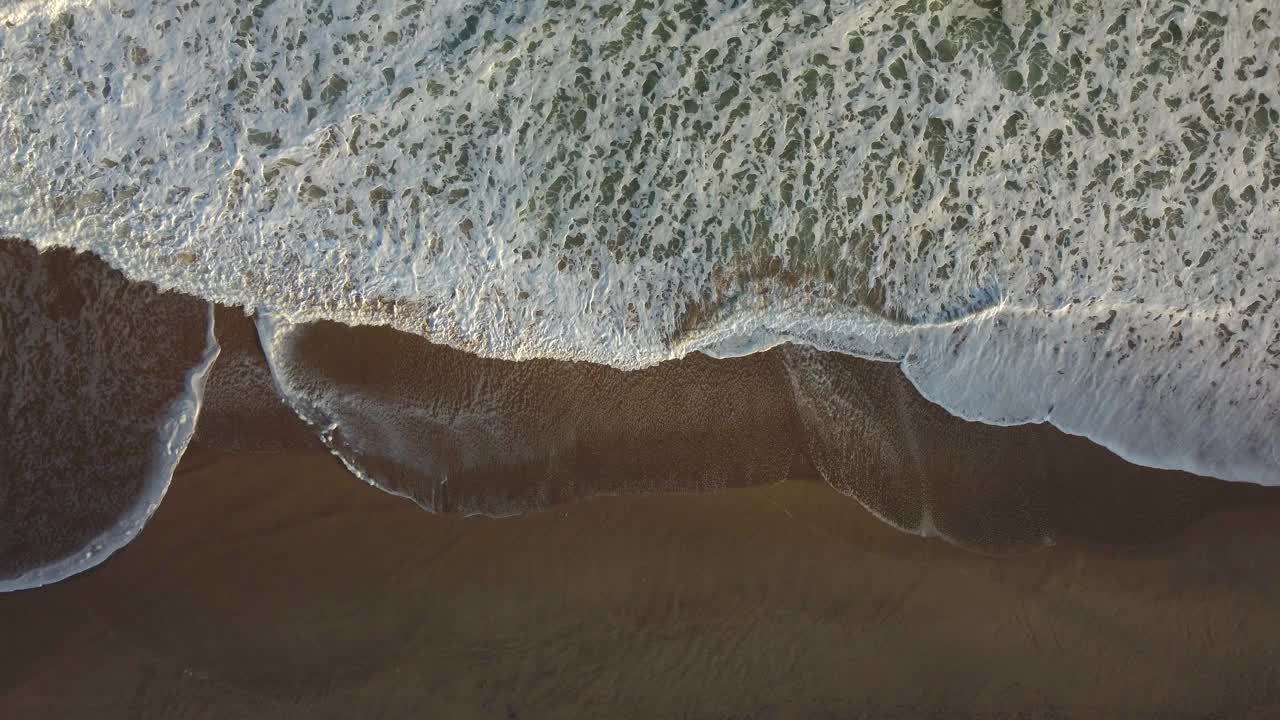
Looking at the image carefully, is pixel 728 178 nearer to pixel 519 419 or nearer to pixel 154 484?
pixel 519 419

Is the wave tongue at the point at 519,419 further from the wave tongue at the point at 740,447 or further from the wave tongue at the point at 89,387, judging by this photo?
the wave tongue at the point at 89,387

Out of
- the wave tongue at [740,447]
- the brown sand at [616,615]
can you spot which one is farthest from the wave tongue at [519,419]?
the brown sand at [616,615]

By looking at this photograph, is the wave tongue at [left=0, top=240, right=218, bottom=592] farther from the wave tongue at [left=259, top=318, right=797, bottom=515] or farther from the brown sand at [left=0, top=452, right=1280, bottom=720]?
the wave tongue at [left=259, top=318, right=797, bottom=515]

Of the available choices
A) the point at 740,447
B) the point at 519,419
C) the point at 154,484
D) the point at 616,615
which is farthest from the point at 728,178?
the point at 154,484

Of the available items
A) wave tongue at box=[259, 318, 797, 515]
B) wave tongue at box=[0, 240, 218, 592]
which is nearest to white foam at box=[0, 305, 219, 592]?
wave tongue at box=[0, 240, 218, 592]

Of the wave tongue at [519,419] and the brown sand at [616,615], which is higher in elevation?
the wave tongue at [519,419]
